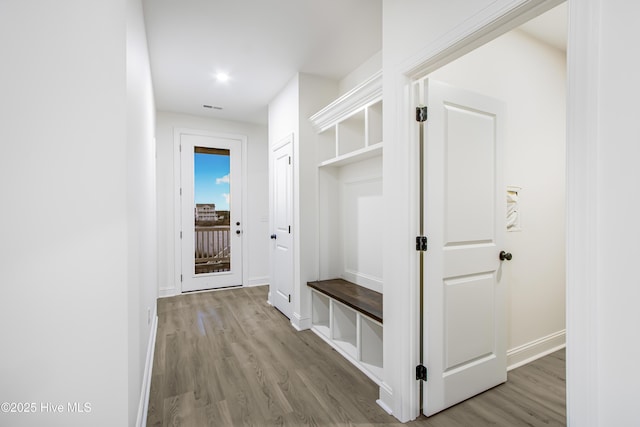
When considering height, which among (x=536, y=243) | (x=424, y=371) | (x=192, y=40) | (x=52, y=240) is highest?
(x=192, y=40)

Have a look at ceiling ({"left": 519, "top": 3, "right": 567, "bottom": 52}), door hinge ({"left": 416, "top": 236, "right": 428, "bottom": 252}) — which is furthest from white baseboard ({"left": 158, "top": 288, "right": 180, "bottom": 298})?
ceiling ({"left": 519, "top": 3, "right": 567, "bottom": 52})

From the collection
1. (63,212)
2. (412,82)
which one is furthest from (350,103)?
(63,212)

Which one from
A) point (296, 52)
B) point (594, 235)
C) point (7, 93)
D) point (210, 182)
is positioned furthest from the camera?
point (210, 182)

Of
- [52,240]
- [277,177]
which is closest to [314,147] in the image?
[277,177]

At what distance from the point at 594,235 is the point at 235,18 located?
2.58 metres

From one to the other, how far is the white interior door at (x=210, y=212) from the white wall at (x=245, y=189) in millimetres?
149

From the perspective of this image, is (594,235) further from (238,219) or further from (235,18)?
(238,219)

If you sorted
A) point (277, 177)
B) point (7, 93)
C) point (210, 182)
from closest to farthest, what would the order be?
1. point (7, 93)
2. point (277, 177)
3. point (210, 182)

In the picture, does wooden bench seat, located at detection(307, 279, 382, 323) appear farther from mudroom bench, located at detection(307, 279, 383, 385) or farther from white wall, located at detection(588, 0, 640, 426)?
white wall, located at detection(588, 0, 640, 426)

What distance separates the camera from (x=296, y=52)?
2.82m

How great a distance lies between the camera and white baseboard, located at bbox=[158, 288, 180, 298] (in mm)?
4422

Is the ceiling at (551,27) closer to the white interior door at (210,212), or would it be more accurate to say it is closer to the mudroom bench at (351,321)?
the mudroom bench at (351,321)

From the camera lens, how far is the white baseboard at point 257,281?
5.02m

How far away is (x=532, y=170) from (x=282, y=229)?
2591 mm
